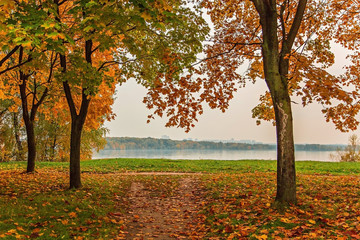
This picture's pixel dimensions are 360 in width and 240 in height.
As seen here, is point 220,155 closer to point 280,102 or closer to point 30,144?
point 30,144

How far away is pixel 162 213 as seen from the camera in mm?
7777

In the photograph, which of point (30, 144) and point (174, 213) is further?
point (30, 144)

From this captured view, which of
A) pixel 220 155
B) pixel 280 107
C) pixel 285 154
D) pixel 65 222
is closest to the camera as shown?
pixel 65 222

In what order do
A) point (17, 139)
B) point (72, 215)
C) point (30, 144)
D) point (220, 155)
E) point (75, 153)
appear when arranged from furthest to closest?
point (220, 155) < point (17, 139) < point (30, 144) < point (75, 153) < point (72, 215)

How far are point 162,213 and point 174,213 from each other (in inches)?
13.8

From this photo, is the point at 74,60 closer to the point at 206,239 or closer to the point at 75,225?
the point at 75,225

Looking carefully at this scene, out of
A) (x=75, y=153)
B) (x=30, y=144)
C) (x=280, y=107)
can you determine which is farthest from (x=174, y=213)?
(x=30, y=144)

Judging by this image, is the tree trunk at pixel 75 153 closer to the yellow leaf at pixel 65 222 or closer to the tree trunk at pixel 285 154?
the yellow leaf at pixel 65 222

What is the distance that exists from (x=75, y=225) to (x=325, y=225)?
5.22 metres

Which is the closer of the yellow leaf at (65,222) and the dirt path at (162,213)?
the yellow leaf at (65,222)

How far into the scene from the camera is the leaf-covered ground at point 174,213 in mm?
5188

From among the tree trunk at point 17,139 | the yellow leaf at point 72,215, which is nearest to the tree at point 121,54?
the yellow leaf at point 72,215

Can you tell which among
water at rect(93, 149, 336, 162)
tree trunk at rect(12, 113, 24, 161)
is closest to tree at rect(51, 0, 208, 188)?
tree trunk at rect(12, 113, 24, 161)

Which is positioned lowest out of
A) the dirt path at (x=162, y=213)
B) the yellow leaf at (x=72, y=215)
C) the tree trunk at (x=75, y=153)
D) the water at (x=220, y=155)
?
the water at (x=220, y=155)
